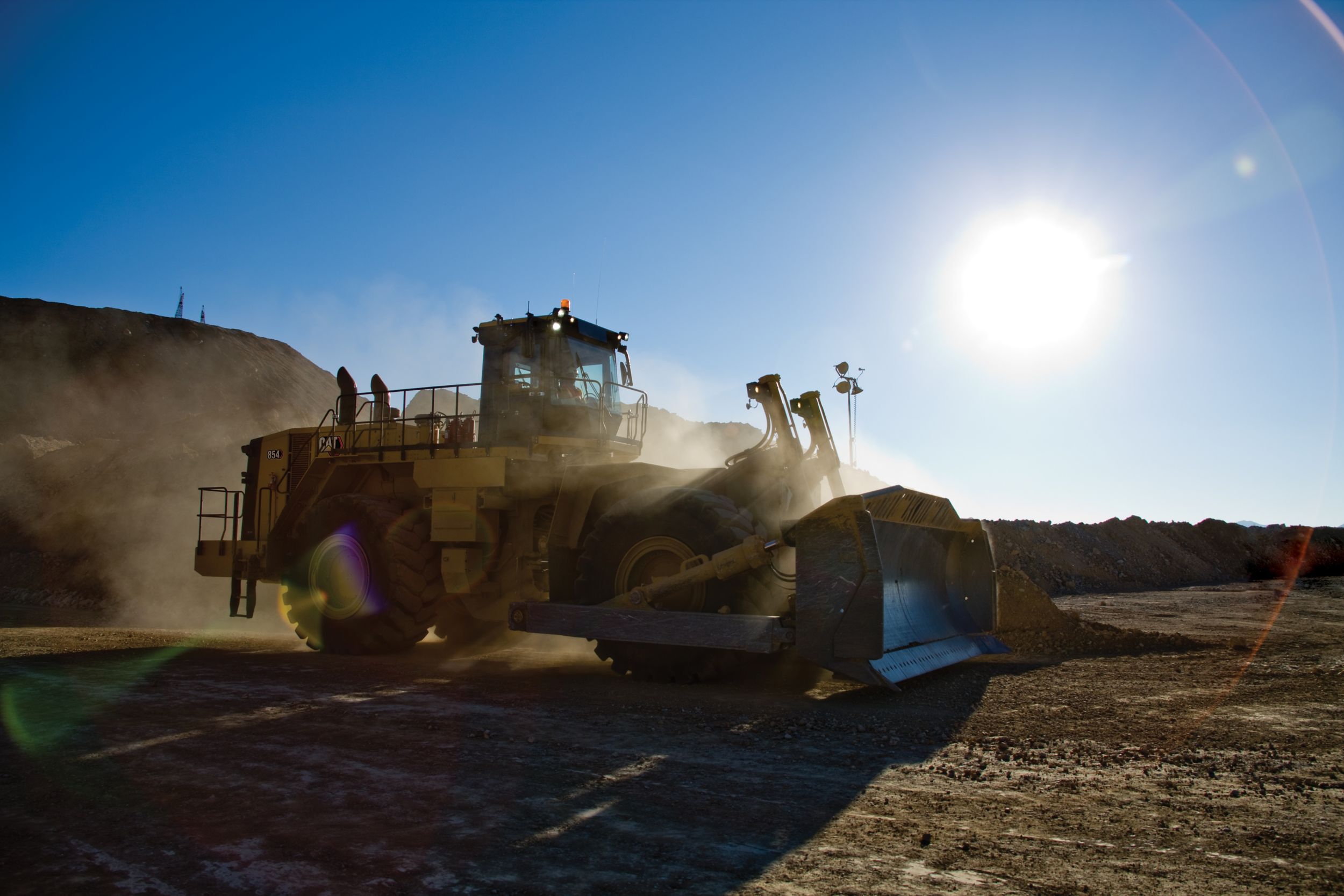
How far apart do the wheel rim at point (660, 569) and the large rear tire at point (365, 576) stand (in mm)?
2805

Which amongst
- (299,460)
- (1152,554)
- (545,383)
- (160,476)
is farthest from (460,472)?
(1152,554)

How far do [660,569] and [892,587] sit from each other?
1.96 metres

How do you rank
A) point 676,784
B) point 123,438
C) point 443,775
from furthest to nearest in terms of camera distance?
point 123,438 < point 443,775 < point 676,784

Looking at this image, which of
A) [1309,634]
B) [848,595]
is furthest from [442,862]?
[1309,634]

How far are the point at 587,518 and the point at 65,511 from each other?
27724 millimetres

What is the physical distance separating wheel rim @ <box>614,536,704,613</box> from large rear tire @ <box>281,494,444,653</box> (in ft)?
9.20

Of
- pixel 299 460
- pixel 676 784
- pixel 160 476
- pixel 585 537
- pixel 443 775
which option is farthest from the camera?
pixel 160 476

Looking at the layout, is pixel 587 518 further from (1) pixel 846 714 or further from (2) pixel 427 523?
(1) pixel 846 714

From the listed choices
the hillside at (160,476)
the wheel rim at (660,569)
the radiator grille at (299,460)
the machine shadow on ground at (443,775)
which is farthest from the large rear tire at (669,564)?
the radiator grille at (299,460)

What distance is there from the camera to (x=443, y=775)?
4.35 meters

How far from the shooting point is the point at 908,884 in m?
2.94

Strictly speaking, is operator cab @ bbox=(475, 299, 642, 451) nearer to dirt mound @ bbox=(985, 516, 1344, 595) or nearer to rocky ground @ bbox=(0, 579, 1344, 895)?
Result: rocky ground @ bbox=(0, 579, 1344, 895)

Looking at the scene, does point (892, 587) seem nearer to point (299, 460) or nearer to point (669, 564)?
point (669, 564)

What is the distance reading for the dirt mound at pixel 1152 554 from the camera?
25672 mm
